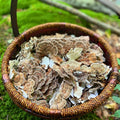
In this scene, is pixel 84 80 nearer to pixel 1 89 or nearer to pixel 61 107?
pixel 61 107

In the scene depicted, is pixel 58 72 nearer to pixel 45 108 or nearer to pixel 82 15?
pixel 45 108

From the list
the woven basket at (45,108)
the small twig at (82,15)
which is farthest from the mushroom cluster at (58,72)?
the small twig at (82,15)

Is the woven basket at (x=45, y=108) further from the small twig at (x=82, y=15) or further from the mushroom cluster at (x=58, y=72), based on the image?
the small twig at (x=82, y=15)

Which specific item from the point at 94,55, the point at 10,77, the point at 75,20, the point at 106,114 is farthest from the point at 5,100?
the point at 75,20

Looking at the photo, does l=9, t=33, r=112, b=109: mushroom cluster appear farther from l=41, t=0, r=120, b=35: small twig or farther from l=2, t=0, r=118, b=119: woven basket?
l=41, t=0, r=120, b=35: small twig

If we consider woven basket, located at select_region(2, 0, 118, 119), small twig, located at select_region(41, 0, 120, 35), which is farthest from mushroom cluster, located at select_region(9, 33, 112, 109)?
small twig, located at select_region(41, 0, 120, 35)
